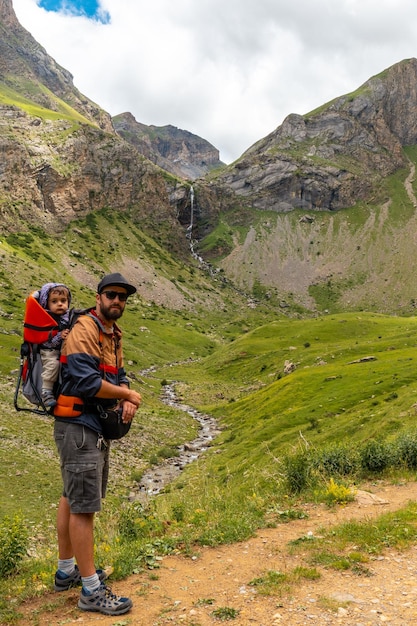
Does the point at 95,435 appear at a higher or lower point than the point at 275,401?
higher

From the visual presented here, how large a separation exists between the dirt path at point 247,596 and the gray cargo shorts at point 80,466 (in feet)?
6.17

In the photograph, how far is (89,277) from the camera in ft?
502

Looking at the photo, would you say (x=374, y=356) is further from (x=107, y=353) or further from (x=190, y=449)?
(x=107, y=353)

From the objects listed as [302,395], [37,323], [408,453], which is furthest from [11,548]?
[302,395]

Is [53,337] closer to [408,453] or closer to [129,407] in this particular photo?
[129,407]

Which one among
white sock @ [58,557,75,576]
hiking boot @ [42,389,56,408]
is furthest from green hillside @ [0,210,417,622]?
hiking boot @ [42,389,56,408]

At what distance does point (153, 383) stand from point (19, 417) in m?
39.2

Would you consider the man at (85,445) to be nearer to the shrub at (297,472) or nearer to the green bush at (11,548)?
the green bush at (11,548)

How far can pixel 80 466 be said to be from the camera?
8047 mm

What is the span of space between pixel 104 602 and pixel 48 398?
3848 millimetres

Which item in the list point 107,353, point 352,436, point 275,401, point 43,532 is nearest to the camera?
point 107,353

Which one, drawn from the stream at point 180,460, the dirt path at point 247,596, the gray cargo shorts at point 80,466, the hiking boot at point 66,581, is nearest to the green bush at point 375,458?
the dirt path at point 247,596

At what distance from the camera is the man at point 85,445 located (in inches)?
310

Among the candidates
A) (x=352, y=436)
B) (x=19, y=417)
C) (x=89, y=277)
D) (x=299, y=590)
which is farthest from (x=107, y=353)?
(x=89, y=277)
